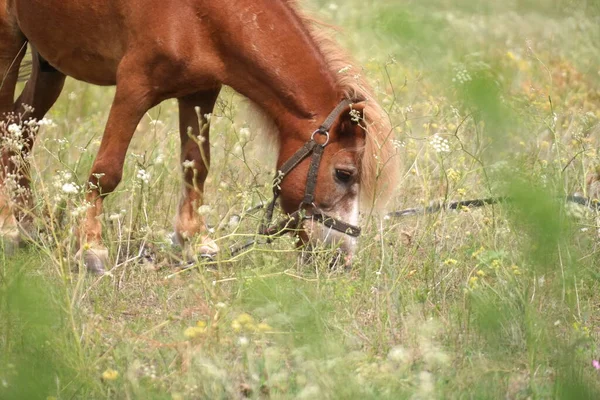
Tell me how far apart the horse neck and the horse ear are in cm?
12

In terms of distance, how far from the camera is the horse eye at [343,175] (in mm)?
5090

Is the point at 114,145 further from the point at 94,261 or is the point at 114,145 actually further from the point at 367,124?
the point at 367,124

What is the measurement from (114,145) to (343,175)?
1.34 metres

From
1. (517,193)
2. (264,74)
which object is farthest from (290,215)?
(517,193)

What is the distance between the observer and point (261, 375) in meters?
3.38

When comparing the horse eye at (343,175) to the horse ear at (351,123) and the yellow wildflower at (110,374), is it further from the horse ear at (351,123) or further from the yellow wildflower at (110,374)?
the yellow wildflower at (110,374)

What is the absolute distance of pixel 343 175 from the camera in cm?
511

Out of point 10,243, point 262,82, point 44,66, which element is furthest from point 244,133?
point 44,66

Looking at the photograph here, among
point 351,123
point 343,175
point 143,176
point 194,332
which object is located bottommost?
point 194,332

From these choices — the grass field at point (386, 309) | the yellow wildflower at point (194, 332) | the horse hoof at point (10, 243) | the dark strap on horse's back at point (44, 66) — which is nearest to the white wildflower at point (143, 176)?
the grass field at point (386, 309)

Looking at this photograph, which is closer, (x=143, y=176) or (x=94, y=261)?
(x=143, y=176)

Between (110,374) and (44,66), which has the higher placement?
(44,66)

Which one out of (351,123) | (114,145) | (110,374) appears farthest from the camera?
(114,145)

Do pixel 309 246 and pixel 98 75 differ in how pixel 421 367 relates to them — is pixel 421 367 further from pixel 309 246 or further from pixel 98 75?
pixel 98 75
